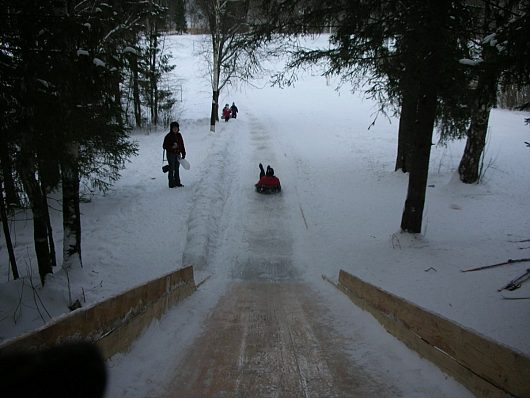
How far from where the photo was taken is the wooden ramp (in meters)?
3.12

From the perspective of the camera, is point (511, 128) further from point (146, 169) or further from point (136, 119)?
point (136, 119)

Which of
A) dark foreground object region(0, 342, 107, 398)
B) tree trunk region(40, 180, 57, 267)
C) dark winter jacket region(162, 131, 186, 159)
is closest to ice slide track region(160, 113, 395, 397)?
dark foreground object region(0, 342, 107, 398)

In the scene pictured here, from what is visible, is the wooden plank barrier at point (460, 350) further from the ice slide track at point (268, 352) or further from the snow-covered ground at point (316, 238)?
the ice slide track at point (268, 352)

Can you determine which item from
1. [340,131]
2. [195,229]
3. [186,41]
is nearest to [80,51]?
[195,229]

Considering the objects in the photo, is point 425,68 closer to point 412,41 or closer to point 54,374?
point 412,41

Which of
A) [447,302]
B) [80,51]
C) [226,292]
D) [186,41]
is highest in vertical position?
[186,41]

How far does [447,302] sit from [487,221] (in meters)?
4.72

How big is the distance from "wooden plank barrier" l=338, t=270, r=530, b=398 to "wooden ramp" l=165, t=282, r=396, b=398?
1.80ft

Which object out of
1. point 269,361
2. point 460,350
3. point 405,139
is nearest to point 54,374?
point 269,361

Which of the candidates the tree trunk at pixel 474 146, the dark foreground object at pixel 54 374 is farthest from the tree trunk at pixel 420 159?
the dark foreground object at pixel 54 374

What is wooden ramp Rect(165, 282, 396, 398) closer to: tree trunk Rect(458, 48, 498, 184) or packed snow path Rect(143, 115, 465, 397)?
packed snow path Rect(143, 115, 465, 397)

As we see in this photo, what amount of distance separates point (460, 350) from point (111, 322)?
2721mm

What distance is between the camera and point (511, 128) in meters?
21.8

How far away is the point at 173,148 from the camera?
1247 cm
